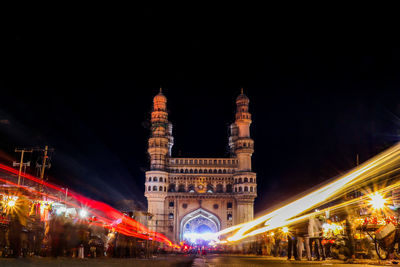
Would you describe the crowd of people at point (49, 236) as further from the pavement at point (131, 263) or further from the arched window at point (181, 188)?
the arched window at point (181, 188)

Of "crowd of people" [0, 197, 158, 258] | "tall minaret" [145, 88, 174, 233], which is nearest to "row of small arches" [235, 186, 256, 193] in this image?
"tall minaret" [145, 88, 174, 233]

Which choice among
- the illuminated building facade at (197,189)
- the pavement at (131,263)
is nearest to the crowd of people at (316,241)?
the pavement at (131,263)

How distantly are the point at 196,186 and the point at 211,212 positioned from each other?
→ 5.50 m

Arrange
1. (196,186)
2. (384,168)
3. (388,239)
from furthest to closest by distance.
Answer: (196,186) < (384,168) < (388,239)

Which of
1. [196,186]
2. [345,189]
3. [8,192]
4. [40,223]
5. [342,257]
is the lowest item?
[342,257]

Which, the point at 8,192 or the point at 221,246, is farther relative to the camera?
the point at 221,246

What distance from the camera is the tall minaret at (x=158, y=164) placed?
7338 cm

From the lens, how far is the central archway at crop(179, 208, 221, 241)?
248 ft

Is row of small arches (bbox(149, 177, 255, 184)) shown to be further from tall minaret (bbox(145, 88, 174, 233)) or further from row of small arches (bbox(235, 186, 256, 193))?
row of small arches (bbox(235, 186, 256, 193))

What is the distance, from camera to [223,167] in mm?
77688

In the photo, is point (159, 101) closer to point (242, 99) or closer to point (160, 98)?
point (160, 98)

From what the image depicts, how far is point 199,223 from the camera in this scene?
Answer: 78000 mm

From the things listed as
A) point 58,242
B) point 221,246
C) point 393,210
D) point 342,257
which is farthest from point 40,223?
point 221,246

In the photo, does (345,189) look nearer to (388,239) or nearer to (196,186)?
(388,239)
